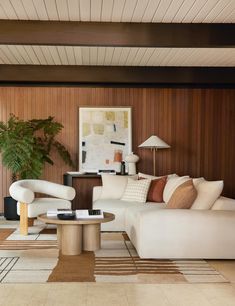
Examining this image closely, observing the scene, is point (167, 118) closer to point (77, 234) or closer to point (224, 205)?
point (224, 205)

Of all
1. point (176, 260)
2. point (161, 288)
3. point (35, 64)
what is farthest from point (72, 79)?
point (161, 288)

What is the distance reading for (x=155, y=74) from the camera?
25.0 ft

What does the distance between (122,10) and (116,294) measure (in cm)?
293

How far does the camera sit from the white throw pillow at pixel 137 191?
20.5 ft

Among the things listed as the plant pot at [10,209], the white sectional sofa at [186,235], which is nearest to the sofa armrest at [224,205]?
the white sectional sofa at [186,235]

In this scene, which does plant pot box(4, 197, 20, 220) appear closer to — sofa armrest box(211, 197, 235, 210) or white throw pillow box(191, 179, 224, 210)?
white throw pillow box(191, 179, 224, 210)

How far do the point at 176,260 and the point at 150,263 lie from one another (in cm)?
29

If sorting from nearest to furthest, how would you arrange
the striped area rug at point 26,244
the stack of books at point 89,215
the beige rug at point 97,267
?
the beige rug at point 97,267 < the stack of books at point 89,215 < the striped area rug at point 26,244

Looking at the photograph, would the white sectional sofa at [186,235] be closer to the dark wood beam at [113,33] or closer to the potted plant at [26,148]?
the dark wood beam at [113,33]

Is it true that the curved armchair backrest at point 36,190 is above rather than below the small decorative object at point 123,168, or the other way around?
below

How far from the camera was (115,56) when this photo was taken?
22.3 feet

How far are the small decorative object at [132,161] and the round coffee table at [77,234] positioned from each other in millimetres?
2643

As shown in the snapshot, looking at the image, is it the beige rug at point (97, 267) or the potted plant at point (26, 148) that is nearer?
the beige rug at point (97, 267)

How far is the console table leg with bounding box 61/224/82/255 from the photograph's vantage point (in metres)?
4.68
